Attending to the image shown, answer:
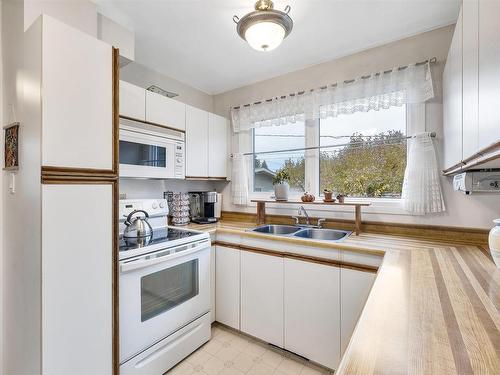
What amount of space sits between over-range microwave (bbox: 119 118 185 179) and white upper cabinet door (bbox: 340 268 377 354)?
5.50 ft

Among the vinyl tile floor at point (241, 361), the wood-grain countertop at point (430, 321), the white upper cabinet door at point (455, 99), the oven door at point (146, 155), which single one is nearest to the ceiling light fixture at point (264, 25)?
the white upper cabinet door at point (455, 99)

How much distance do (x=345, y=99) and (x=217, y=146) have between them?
4.66 ft

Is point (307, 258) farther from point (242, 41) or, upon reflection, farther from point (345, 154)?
point (242, 41)

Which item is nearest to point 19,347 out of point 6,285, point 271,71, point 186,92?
point 6,285

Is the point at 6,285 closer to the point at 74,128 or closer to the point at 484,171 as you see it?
the point at 74,128

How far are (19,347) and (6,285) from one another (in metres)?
0.38

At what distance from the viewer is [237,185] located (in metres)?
2.92

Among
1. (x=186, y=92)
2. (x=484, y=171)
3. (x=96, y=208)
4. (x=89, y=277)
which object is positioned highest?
(x=186, y=92)

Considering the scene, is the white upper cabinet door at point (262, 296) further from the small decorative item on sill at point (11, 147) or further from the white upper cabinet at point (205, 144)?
the small decorative item on sill at point (11, 147)

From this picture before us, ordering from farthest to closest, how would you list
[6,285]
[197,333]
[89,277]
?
1. [197,333]
2. [6,285]
3. [89,277]

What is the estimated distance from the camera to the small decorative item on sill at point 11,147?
4.62 ft

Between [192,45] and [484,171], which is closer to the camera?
[484,171]

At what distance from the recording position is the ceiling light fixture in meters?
1.44

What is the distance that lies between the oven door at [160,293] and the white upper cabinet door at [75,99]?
27.2 inches
